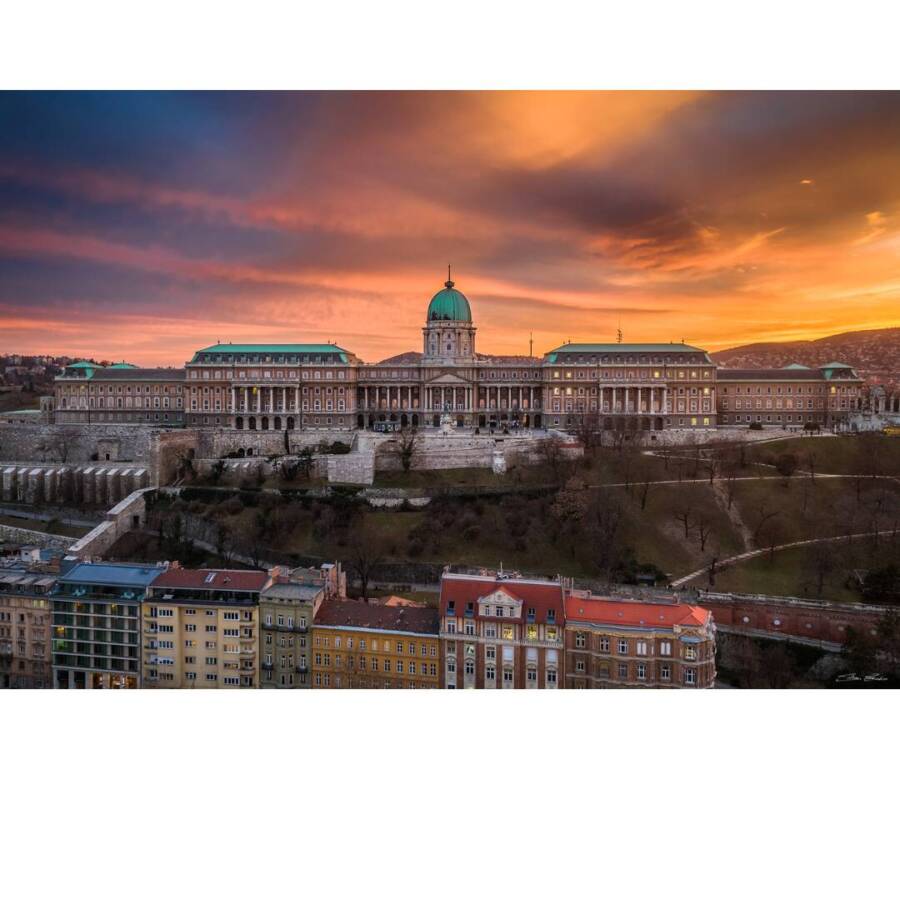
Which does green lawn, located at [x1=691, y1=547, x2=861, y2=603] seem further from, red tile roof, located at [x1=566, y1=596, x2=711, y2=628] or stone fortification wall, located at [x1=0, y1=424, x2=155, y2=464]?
stone fortification wall, located at [x1=0, y1=424, x2=155, y2=464]

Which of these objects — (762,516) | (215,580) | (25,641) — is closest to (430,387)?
(762,516)

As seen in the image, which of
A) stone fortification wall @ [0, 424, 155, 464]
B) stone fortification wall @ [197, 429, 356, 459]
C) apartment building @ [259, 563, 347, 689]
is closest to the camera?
apartment building @ [259, 563, 347, 689]

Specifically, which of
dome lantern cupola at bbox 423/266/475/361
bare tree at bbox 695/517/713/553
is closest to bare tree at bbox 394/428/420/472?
dome lantern cupola at bbox 423/266/475/361

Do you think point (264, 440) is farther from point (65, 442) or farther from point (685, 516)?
point (685, 516)

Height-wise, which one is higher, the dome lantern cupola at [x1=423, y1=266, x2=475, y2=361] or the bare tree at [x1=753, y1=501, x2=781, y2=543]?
the dome lantern cupola at [x1=423, y1=266, x2=475, y2=361]

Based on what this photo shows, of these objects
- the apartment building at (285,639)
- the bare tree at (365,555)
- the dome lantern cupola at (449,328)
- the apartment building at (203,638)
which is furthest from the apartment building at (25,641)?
the dome lantern cupola at (449,328)

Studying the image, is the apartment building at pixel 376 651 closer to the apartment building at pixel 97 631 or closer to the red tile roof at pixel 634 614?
the red tile roof at pixel 634 614

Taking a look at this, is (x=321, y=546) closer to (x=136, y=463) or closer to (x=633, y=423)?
(x=136, y=463)
